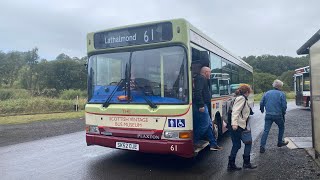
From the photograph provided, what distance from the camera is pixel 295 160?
7.88 meters

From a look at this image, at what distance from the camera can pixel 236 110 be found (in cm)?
689

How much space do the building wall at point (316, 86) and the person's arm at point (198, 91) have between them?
8.92 feet

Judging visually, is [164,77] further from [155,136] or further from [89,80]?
[89,80]

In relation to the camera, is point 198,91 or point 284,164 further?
point 284,164

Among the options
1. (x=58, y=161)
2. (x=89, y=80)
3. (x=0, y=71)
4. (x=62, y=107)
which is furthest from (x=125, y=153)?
(x=0, y=71)

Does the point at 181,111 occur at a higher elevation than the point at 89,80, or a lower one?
lower

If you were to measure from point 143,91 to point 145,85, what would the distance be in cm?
14

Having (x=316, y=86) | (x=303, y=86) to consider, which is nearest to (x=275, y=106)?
(x=316, y=86)

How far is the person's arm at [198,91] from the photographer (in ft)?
23.4

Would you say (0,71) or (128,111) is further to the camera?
(0,71)

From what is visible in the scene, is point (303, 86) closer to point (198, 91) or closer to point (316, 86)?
point (316, 86)

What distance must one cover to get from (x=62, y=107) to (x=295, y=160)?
2452 centimetres

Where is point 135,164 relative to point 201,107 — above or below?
below

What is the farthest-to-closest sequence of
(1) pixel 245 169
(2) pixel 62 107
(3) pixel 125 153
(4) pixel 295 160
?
(2) pixel 62 107 < (3) pixel 125 153 < (4) pixel 295 160 < (1) pixel 245 169
